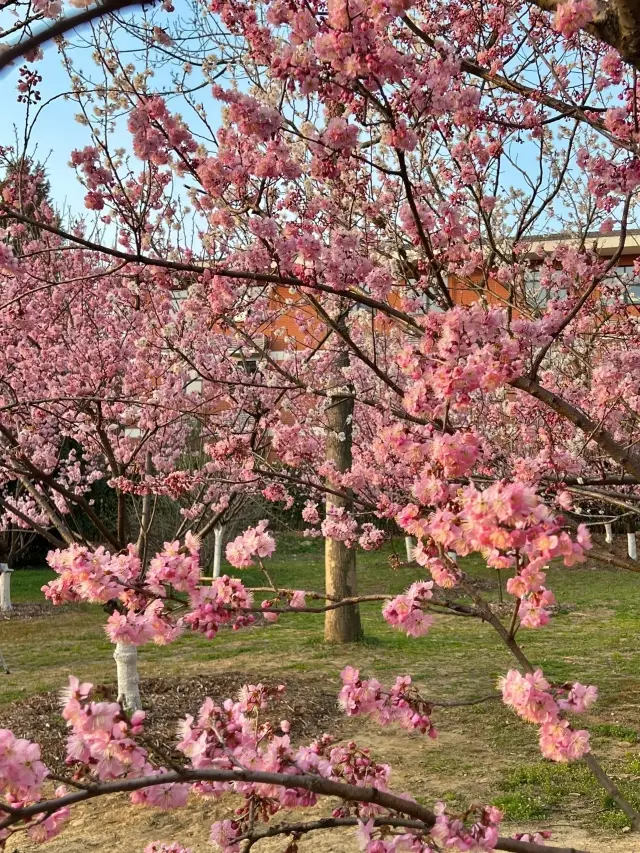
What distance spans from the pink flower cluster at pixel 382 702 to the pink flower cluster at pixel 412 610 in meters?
0.21

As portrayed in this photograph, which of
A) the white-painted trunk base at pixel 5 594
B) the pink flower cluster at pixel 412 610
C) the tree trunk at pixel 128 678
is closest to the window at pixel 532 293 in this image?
the pink flower cluster at pixel 412 610

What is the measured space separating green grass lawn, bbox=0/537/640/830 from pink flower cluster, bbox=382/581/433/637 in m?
3.36

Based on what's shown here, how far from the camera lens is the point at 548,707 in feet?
6.04

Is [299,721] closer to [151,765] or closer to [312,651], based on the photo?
[312,651]

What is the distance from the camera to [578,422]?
3.04m

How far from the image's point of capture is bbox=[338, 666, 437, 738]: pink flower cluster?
7.46 ft

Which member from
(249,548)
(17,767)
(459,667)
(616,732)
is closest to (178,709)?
(459,667)

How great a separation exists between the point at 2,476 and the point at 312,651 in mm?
4679

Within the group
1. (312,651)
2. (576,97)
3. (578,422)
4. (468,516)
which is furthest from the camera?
(312,651)

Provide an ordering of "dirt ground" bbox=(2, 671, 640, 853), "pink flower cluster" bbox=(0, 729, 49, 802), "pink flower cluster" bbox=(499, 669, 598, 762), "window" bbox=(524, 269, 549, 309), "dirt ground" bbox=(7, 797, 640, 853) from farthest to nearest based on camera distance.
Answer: "window" bbox=(524, 269, 549, 309) < "dirt ground" bbox=(2, 671, 640, 853) < "dirt ground" bbox=(7, 797, 640, 853) < "pink flower cluster" bbox=(499, 669, 598, 762) < "pink flower cluster" bbox=(0, 729, 49, 802)

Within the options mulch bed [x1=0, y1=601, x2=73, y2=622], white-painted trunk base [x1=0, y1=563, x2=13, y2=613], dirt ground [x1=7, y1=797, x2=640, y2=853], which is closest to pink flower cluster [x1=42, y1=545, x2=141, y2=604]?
dirt ground [x1=7, y1=797, x2=640, y2=853]

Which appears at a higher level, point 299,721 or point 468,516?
point 468,516

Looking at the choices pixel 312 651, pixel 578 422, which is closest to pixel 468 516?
pixel 578 422

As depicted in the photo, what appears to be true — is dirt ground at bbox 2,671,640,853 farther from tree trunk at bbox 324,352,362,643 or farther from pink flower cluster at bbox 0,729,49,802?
pink flower cluster at bbox 0,729,49,802
